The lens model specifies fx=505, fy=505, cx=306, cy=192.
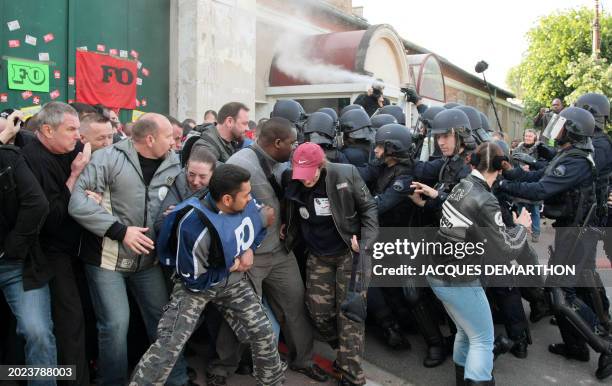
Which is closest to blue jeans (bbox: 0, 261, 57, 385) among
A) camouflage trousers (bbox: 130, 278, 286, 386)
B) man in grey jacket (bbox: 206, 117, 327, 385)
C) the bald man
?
camouflage trousers (bbox: 130, 278, 286, 386)

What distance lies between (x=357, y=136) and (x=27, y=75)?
511cm

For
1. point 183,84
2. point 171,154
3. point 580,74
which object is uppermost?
point 580,74

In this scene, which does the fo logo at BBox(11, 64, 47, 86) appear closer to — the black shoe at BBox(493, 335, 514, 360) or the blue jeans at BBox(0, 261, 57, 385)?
the blue jeans at BBox(0, 261, 57, 385)

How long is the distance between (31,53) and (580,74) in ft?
68.3

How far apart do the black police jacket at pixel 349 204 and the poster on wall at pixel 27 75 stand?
528 centimetres

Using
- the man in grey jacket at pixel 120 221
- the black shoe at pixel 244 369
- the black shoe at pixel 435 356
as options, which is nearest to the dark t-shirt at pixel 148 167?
the man in grey jacket at pixel 120 221

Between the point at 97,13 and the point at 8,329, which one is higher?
the point at 97,13

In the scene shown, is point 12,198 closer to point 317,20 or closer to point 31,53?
point 31,53

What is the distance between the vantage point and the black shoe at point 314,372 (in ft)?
12.5

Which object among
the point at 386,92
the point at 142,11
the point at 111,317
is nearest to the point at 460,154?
the point at 111,317

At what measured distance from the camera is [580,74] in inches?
827

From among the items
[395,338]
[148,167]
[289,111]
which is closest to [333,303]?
[395,338]

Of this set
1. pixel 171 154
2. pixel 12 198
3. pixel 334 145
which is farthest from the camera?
pixel 334 145

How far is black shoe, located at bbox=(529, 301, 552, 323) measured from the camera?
5.10 m
